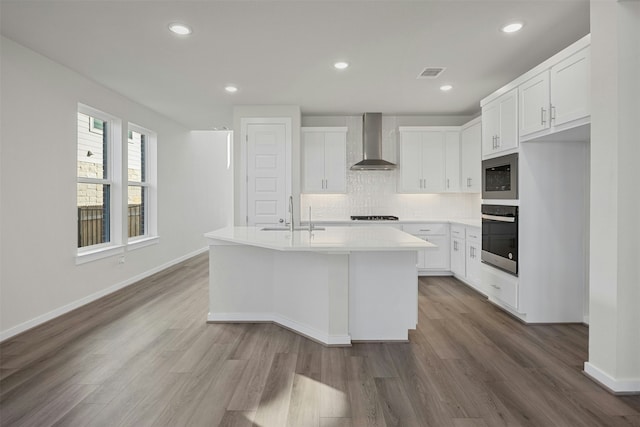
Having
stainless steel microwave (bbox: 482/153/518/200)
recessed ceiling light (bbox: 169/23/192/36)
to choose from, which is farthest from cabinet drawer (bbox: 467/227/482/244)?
recessed ceiling light (bbox: 169/23/192/36)

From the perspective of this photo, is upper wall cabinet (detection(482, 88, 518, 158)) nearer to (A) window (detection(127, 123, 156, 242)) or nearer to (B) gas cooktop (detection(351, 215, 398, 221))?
(B) gas cooktop (detection(351, 215, 398, 221))

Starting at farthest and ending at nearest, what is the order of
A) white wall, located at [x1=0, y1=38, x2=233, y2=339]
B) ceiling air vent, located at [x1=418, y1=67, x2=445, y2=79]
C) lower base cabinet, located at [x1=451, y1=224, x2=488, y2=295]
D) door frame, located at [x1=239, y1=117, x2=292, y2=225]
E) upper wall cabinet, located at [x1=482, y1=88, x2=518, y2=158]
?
door frame, located at [x1=239, y1=117, x2=292, y2=225]
lower base cabinet, located at [x1=451, y1=224, x2=488, y2=295]
ceiling air vent, located at [x1=418, y1=67, x2=445, y2=79]
upper wall cabinet, located at [x1=482, y1=88, x2=518, y2=158]
white wall, located at [x1=0, y1=38, x2=233, y2=339]

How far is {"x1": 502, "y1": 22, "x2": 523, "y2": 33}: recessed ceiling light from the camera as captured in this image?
114 inches

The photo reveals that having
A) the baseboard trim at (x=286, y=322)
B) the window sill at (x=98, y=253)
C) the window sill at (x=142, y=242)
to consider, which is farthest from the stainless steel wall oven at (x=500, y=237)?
the window sill at (x=142, y=242)

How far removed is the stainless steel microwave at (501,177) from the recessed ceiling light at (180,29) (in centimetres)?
314

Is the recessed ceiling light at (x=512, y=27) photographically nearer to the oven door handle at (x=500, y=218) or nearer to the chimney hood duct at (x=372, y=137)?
the oven door handle at (x=500, y=218)

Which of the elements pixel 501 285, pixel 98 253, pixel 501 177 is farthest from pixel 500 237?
pixel 98 253

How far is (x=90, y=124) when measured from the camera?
4.48 m

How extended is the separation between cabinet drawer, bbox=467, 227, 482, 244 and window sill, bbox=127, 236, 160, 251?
463 centimetres

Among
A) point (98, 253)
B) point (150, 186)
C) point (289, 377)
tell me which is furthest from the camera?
point (150, 186)

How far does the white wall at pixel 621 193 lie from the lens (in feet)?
7.06

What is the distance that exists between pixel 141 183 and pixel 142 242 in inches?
37.5

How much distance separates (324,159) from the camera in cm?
573

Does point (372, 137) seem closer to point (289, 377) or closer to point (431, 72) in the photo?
point (431, 72)
